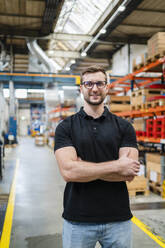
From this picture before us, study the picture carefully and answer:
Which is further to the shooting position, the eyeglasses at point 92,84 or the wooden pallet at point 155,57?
the wooden pallet at point 155,57

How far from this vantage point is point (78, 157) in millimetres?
1992

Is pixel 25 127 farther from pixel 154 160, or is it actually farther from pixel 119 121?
pixel 119 121

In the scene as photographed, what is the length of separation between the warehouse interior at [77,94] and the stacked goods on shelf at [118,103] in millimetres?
37

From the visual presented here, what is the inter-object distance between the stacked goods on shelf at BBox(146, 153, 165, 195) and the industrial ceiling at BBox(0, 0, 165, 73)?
24.1 feet

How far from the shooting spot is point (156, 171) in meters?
6.12

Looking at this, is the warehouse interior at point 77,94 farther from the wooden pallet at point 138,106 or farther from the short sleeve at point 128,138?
the short sleeve at point 128,138

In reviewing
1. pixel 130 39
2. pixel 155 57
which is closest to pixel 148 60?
pixel 155 57

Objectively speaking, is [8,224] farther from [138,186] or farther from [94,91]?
[94,91]

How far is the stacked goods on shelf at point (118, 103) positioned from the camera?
360 inches

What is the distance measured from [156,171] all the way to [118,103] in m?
3.94

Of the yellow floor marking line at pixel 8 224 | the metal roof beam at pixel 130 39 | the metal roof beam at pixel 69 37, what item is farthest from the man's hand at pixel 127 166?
the metal roof beam at pixel 130 39

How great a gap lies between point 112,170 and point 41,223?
3.20 metres

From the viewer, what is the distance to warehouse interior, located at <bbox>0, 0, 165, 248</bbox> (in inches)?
182

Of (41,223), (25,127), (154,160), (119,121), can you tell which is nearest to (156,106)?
(154,160)
